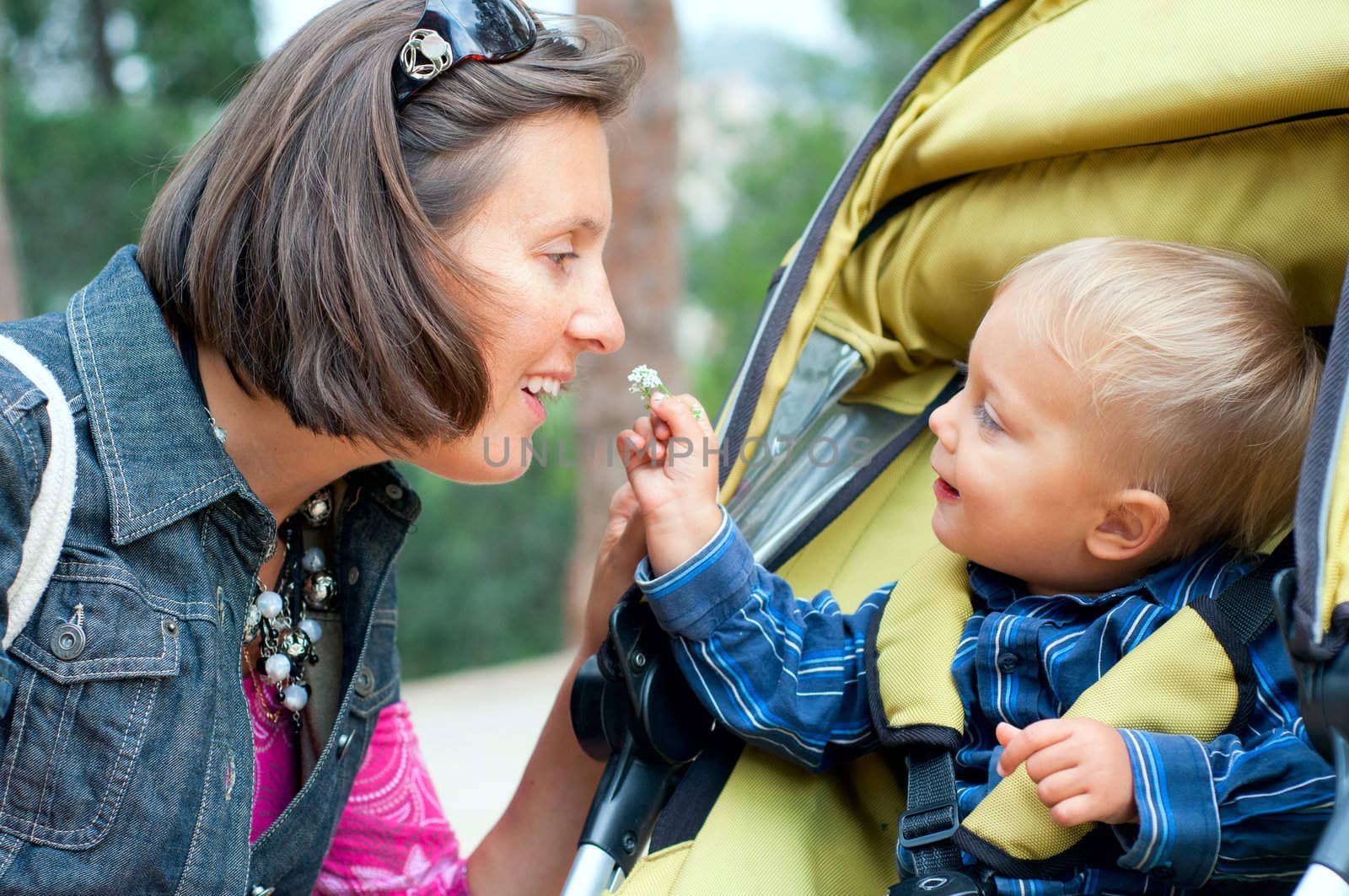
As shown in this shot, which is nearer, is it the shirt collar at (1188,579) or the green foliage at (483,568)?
the shirt collar at (1188,579)

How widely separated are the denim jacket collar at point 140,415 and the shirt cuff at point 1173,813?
1.10 meters

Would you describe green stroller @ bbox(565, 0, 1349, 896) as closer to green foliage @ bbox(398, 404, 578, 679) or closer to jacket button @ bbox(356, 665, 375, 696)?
jacket button @ bbox(356, 665, 375, 696)

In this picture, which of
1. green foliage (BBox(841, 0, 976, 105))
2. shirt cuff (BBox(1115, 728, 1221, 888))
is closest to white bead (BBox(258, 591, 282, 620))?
shirt cuff (BBox(1115, 728, 1221, 888))

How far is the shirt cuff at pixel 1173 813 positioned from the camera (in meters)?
1.22

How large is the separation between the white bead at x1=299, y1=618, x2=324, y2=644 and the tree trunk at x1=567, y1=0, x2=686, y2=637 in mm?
3821

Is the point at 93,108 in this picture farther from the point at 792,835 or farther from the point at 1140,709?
the point at 1140,709

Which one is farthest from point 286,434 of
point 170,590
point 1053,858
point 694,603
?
point 1053,858

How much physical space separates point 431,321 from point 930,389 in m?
0.85

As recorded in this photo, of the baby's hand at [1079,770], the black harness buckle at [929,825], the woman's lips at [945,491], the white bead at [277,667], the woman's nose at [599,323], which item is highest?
the woman's nose at [599,323]

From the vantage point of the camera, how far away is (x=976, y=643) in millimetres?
1528

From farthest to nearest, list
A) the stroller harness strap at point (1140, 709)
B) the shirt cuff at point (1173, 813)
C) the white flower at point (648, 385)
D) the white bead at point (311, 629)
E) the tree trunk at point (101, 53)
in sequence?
1. the tree trunk at point (101, 53)
2. the white bead at point (311, 629)
3. the white flower at point (648, 385)
4. the stroller harness strap at point (1140, 709)
5. the shirt cuff at point (1173, 813)

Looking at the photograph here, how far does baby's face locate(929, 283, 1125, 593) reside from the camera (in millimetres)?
1514

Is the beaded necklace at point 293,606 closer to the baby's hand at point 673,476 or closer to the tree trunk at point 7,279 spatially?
the baby's hand at point 673,476

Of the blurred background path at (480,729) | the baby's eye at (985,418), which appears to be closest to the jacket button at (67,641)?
the baby's eye at (985,418)
